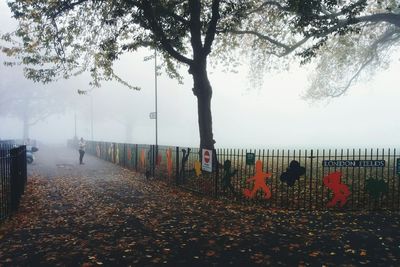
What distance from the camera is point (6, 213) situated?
348 inches

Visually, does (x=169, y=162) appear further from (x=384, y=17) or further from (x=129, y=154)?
(x=384, y=17)

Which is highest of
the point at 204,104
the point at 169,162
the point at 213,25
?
the point at 213,25

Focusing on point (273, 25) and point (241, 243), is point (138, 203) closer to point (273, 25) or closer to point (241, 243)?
point (241, 243)

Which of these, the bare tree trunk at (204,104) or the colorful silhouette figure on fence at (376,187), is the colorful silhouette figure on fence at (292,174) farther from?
the bare tree trunk at (204,104)

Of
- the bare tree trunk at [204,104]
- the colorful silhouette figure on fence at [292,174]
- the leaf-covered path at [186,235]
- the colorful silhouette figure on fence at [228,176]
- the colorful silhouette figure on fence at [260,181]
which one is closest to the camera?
the leaf-covered path at [186,235]

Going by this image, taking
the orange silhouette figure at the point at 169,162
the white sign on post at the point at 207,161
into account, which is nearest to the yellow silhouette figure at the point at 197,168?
the white sign on post at the point at 207,161

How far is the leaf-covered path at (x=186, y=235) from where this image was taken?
5.80 m

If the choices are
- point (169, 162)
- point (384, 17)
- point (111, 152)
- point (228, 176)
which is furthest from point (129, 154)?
point (384, 17)

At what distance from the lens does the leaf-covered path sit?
580cm

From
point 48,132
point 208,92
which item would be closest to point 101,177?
point 208,92

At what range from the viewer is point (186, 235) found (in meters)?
7.18

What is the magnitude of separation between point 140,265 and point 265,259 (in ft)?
6.49

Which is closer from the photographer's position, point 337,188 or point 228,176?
point 337,188

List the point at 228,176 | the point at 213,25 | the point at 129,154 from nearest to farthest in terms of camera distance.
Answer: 1. the point at 228,176
2. the point at 213,25
3. the point at 129,154
